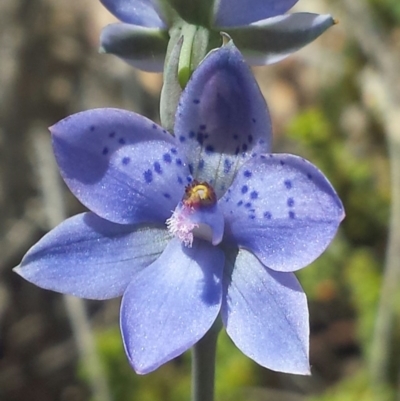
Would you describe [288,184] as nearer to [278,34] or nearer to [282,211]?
[282,211]

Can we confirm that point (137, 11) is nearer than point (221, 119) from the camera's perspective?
No

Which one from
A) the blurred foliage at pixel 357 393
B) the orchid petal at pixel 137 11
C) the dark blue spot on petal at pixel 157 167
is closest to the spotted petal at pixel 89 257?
the dark blue spot on petal at pixel 157 167

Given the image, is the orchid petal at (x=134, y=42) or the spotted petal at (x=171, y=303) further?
the orchid petal at (x=134, y=42)

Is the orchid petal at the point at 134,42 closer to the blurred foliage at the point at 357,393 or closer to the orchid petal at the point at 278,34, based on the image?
the orchid petal at the point at 278,34

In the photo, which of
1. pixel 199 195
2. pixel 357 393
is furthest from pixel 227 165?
pixel 357 393

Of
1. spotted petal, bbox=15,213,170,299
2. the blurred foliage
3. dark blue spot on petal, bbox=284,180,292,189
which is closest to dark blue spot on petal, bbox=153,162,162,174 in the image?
spotted petal, bbox=15,213,170,299
